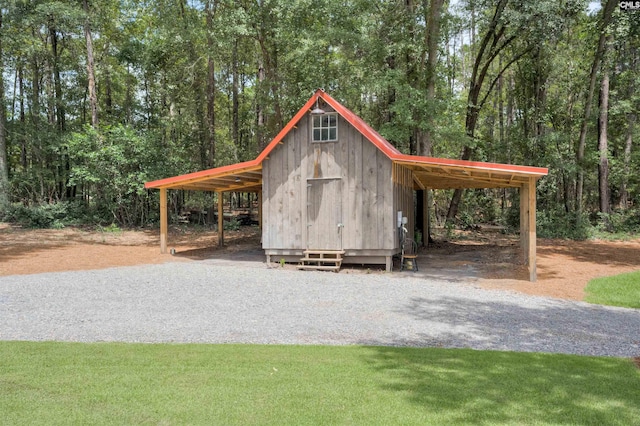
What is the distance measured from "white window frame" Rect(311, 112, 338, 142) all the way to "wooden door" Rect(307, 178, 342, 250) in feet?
3.80

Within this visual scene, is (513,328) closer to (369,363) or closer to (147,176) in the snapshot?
(369,363)

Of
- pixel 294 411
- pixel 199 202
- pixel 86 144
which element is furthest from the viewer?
pixel 199 202

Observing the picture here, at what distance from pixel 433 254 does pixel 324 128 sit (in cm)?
683

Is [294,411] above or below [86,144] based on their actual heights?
below

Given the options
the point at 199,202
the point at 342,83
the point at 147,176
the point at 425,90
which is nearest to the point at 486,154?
the point at 425,90

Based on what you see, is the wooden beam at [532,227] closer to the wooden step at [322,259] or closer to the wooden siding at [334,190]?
the wooden siding at [334,190]

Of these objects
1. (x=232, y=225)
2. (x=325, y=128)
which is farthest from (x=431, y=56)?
(x=232, y=225)

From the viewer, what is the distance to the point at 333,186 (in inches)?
478

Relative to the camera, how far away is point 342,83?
18781 mm

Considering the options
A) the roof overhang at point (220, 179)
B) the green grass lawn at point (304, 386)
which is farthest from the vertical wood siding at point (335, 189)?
the green grass lawn at point (304, 386)

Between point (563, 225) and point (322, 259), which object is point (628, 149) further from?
point (322, 259)

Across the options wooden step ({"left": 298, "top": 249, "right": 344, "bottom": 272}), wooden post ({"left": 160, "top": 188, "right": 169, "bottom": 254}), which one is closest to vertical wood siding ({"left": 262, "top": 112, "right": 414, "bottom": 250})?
wooden step ({"left": 298, "top": 249, "right": 344, "bottom": 272})

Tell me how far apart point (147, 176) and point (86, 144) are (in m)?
3.21

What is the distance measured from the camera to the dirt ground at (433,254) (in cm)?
1099
